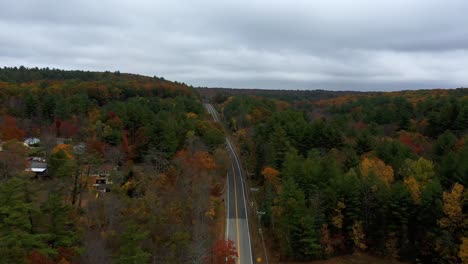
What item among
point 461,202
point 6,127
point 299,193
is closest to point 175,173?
point 299,193

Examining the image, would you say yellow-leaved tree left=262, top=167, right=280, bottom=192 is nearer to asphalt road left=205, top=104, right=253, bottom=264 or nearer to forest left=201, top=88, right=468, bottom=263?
forest left=201, top=88, right=468, bottom=263

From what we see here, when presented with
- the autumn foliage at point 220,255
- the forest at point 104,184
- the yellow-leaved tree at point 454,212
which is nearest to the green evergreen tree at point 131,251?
the forest at point 104,184

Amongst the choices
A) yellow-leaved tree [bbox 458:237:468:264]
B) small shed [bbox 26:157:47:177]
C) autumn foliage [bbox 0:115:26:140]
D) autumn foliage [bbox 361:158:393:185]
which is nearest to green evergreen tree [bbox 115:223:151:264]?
autumn foliage [bbox 361:158:393:185]

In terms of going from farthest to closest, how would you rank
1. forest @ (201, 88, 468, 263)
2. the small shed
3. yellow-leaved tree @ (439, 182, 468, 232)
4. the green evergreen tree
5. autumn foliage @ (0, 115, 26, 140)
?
autumn foliage @ (0, 115, 26, 140) < the small shed < forest @ (201, 88, 468, 263) < yellow-leaved tree @ (439, 182, 468, 232) < the green evergreen tree

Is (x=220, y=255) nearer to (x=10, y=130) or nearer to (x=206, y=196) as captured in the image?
(x=206, y=196)

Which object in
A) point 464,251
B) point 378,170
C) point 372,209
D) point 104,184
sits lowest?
point 464,251

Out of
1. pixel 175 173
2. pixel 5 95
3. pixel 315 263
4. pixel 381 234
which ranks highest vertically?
pixel 5 95

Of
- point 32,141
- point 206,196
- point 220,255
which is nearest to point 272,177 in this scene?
point 206,196

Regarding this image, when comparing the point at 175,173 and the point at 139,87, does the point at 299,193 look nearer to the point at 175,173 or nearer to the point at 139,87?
the point at 175,173

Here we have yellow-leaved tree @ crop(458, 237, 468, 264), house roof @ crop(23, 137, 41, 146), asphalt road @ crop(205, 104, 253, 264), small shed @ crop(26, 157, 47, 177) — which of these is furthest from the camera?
house roof @ crop(23, 137, 41, 146)
